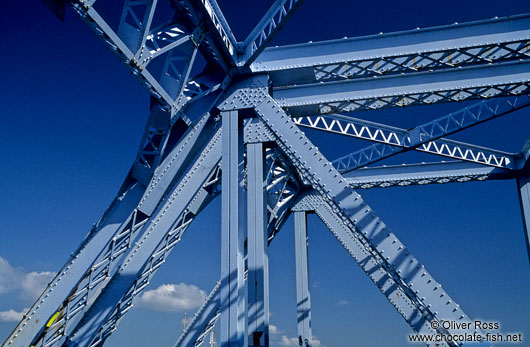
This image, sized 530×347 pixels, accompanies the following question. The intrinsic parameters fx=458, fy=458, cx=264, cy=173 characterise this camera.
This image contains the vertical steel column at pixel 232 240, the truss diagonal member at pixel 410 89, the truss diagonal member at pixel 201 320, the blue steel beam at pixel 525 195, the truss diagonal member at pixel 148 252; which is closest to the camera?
the truss diagonal member at pixel 148 252

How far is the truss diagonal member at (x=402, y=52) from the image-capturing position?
8.91 m

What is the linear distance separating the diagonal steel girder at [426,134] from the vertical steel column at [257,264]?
12.6 feet

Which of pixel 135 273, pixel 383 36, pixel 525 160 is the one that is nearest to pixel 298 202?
pixel 525 160

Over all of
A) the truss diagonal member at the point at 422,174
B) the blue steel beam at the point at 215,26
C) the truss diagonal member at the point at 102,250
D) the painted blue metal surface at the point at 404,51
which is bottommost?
the truss diagonal member at the point at 102,250

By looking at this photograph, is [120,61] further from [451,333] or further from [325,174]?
[451,333]

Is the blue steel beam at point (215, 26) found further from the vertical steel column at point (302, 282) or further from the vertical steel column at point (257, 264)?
the vertical steel column at point (302, 282)

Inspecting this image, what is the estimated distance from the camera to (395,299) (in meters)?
15.0

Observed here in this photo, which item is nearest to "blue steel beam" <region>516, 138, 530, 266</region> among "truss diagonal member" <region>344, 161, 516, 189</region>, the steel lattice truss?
"truss diagonal member" <region>344, 161, 516, 189</region>

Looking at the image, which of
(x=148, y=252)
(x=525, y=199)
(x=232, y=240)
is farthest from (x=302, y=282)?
(x=148, y=252)

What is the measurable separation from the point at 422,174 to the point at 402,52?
8385mm

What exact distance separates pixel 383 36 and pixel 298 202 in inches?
360

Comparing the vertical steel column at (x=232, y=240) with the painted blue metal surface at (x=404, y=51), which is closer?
the vertical steel column at (x=232, y=240)

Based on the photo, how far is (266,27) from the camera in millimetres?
8305

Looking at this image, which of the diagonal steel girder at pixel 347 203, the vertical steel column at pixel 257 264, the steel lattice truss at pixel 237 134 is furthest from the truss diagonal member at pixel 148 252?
the diagonal steel girder at pixel 347 203
